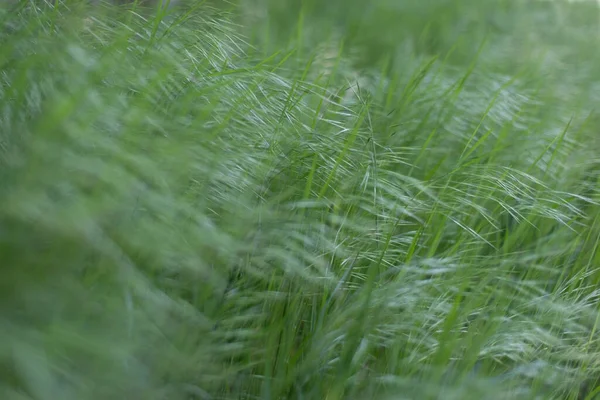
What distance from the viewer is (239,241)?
1.03 metres

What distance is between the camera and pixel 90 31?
1.16m

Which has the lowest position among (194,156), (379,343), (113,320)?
(379,343)

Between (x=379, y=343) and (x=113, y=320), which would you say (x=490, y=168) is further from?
(x=113, y=320)

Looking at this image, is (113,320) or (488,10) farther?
(488,10)

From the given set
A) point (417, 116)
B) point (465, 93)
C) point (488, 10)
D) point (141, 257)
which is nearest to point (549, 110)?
point (465, 93)

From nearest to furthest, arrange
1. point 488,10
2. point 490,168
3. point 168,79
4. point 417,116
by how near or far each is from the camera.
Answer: point 168,79, point 490,168, point 417,116, point 488,10

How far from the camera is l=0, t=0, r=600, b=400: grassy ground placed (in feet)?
2.48

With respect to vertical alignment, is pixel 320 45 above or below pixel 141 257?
above

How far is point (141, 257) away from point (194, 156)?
176 millimetres

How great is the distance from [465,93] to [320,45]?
440 mm

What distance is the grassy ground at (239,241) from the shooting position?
2.48 ft

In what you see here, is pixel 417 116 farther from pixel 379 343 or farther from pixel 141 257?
pixel 141 257

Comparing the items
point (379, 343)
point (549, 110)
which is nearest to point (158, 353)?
point (379, 343)

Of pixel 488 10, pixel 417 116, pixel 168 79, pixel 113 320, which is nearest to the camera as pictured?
pixel 113 320
